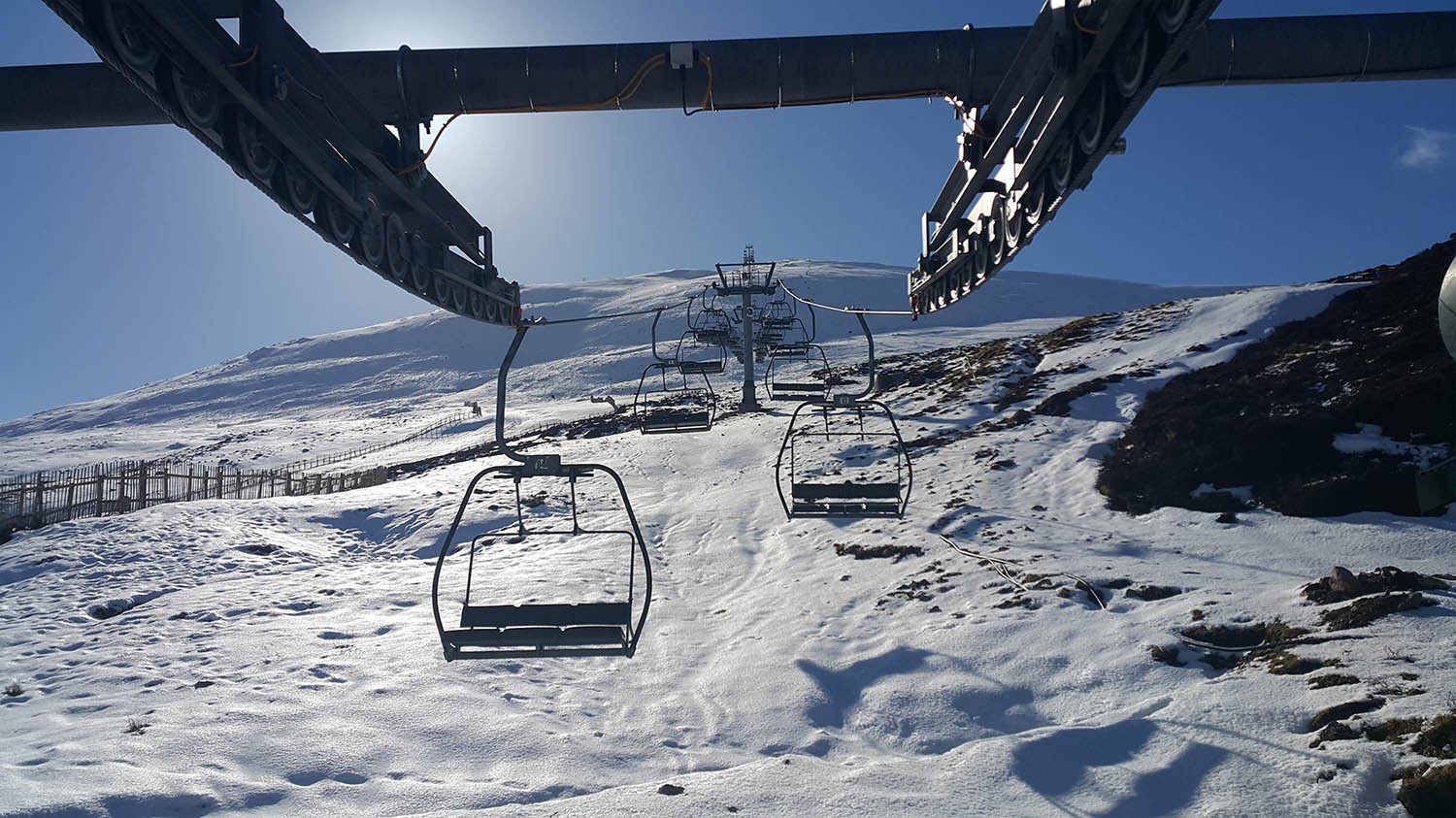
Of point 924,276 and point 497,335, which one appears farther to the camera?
point 497,335

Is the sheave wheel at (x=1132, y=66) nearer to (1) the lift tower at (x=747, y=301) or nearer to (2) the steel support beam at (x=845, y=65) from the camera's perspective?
(2) the steel support beam at (x=845, y=65)

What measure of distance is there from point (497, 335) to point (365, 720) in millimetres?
126850

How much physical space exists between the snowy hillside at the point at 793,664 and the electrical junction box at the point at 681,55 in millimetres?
7417

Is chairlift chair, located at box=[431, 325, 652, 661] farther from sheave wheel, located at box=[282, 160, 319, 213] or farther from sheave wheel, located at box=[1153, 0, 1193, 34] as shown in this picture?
sheave wheel, located at box=[1153, 0, 1193, 34]

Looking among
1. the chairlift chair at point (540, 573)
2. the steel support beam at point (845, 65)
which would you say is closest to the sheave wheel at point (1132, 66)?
the steel support beam at point (845, 65)

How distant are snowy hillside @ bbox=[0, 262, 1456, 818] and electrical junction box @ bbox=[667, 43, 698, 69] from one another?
292 inches

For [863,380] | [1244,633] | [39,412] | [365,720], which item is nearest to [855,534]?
[1244,633]

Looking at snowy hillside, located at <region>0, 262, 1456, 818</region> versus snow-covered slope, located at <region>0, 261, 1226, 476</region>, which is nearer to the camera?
snowy hillside, located at <region>0, 262, 1456, 818</region>

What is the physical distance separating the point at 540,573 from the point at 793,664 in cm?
810

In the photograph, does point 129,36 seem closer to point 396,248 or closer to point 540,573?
point 396,248

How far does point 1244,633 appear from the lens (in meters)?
11.2

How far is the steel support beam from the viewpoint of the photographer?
6918 millimetres

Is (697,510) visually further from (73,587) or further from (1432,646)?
(1432,646)

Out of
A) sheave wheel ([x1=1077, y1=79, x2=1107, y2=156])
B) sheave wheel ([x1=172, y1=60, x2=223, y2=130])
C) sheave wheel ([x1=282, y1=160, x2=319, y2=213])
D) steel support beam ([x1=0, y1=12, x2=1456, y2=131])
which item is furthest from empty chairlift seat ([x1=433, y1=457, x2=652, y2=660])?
sheave wheel ([x1=1077, y1=79, x2=1107, y2=156])
